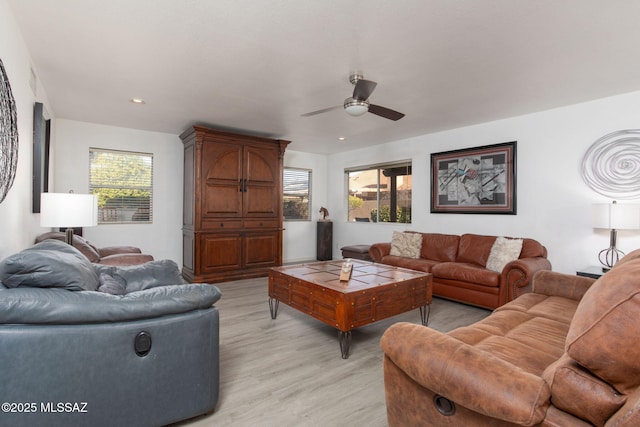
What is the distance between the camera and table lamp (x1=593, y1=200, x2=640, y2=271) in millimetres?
3223

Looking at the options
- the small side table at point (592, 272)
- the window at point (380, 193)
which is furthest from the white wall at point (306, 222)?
the small side table at point (592, 272)

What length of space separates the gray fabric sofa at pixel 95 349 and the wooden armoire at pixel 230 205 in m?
3.34

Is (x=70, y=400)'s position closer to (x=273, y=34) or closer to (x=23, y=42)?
(x=273, y=34)

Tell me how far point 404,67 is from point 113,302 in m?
2.86

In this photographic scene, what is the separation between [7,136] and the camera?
78.5 inches

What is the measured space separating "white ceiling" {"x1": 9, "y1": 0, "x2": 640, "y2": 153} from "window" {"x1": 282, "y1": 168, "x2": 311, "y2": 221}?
2.94m

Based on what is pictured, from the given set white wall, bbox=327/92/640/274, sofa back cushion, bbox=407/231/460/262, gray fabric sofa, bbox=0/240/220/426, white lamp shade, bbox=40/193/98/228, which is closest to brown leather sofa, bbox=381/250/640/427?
gray fabric sofa, bbox=0/240/220/426

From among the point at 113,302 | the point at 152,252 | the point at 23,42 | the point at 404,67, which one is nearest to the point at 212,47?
the point at 23,42

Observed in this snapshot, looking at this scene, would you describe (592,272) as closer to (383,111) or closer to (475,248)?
(475,248)

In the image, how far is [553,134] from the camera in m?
4.09

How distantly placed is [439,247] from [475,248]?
532 millimetres

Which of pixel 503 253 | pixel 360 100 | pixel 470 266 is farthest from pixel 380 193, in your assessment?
pixel 360 100

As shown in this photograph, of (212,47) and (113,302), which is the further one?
(212,47)

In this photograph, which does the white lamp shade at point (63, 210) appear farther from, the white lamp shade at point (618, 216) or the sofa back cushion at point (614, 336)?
the white lamp shade at point (618, 216)
